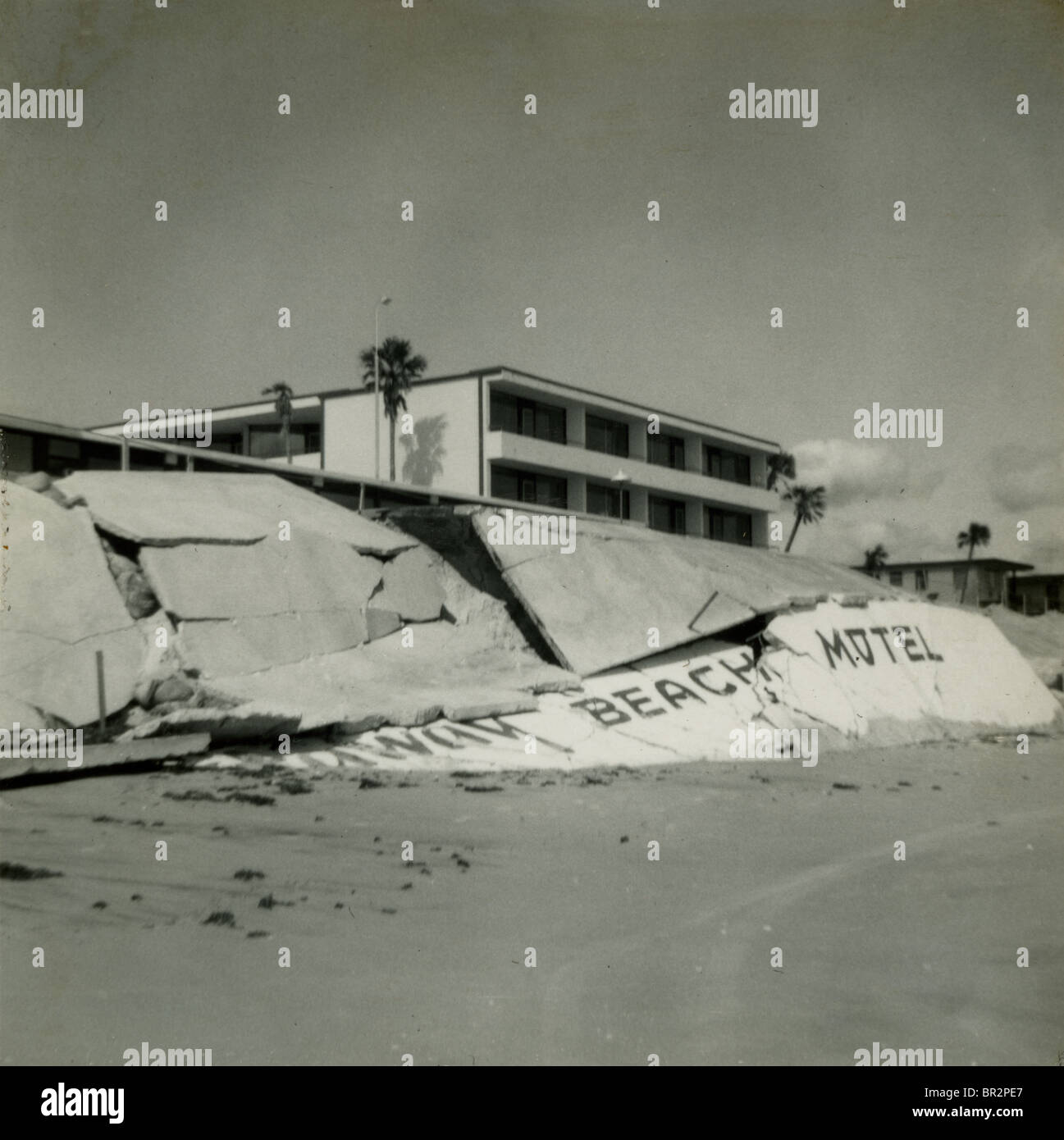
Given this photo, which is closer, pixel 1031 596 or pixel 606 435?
pixel 1031 596

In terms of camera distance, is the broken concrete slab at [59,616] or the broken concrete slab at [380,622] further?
the broken concrete slab at [380,622]

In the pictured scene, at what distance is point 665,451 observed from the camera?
40844 millimetres

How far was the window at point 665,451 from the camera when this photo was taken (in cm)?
4019

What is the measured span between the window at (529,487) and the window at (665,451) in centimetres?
444

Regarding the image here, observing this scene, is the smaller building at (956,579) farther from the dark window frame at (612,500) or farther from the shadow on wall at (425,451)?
the shadow on wall at (425,451)

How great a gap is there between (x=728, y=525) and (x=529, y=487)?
1086 cm

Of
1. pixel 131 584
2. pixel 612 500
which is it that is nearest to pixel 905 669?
pixel 131 584

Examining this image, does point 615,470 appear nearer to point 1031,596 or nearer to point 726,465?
point 726,465

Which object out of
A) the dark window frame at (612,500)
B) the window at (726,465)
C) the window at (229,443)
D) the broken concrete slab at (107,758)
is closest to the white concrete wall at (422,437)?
the window at (229,443)

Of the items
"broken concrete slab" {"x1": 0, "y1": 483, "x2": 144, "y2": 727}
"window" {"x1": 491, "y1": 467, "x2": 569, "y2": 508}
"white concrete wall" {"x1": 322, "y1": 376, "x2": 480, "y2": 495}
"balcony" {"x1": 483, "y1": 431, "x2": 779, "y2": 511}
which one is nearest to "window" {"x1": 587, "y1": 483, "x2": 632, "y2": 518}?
"balcony" {"x1": 483, "y1": 431, "x2": 779, "y2": 511}

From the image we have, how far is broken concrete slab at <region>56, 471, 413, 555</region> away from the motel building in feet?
67.0
